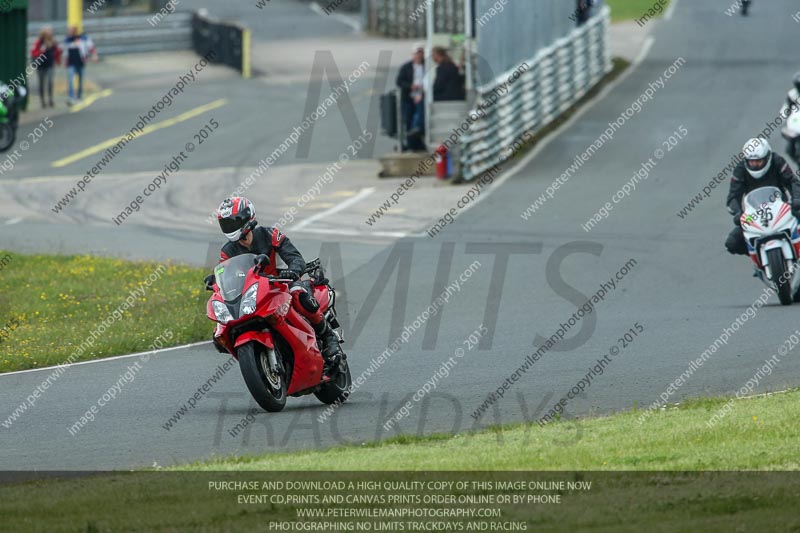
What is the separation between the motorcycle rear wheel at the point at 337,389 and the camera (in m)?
10.8

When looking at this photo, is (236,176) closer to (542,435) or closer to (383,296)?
(383,296)

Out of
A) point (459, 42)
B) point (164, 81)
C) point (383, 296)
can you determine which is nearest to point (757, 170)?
point (383, 296)

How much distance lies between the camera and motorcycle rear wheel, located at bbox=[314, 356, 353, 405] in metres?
10.8

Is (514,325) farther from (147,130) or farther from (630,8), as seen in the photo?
(630,8)

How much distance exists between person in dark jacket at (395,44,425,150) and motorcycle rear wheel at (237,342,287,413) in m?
15.4

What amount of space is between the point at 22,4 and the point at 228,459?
81.1 ft

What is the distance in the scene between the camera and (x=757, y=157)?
14.1 meters

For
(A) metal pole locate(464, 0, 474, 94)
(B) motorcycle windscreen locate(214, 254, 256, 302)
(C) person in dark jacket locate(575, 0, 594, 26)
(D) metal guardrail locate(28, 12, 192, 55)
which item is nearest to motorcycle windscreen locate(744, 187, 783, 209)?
(B) motorcycle windscreen locate(214, 254, 256, 302)

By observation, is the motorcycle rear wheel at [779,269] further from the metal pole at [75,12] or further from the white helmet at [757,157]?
the metal pole at [75,12]

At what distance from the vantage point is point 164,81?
36.8m

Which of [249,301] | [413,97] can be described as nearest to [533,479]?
[249,301]

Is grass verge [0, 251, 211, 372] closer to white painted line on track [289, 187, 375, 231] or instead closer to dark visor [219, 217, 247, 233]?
dark visor [219, 217, 247, 233]

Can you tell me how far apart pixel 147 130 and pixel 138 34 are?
12.3m

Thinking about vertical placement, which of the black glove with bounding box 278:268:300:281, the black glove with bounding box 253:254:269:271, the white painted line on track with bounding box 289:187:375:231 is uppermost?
the black glove with bounding box 253:254:269:271
